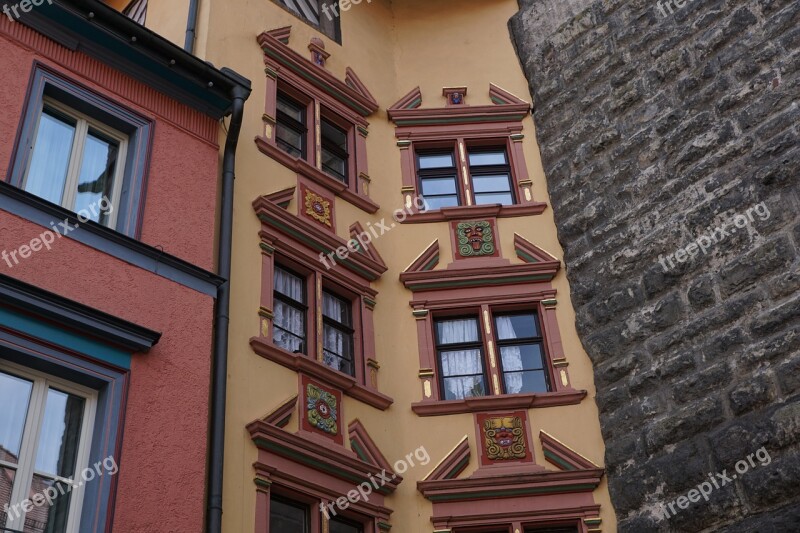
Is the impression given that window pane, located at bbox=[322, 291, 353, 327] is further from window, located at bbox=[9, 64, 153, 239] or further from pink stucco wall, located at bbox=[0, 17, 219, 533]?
window, located at bbox=[9, 64, 153, 239]

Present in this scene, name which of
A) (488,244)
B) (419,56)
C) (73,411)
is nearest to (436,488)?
(488,244)

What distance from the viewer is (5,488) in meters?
7.46

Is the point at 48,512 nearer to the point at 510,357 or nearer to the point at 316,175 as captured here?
the point at 316,175

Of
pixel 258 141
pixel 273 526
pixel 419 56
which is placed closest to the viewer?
pixel 273 526

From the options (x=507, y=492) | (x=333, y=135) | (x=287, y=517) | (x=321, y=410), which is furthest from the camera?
(x=333, y=135)

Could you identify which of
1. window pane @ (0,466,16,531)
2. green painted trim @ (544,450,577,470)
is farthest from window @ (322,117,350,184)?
window pane @ (0,466,16,531)

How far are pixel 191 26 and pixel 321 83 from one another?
203 cm

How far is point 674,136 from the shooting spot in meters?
12.3

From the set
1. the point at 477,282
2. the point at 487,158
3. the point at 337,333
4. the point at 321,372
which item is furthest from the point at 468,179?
the point at 321,372

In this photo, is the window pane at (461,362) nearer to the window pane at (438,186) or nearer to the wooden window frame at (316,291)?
the wooden window frame at (316,291)

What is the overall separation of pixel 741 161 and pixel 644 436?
3.34 meters

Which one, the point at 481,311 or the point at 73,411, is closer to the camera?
the point at 73,411

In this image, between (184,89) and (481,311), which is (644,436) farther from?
(184,89)

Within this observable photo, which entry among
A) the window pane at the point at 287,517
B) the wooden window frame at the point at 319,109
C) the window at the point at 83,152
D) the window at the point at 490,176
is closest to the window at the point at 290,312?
the wooden window frame at the point at 319,109
